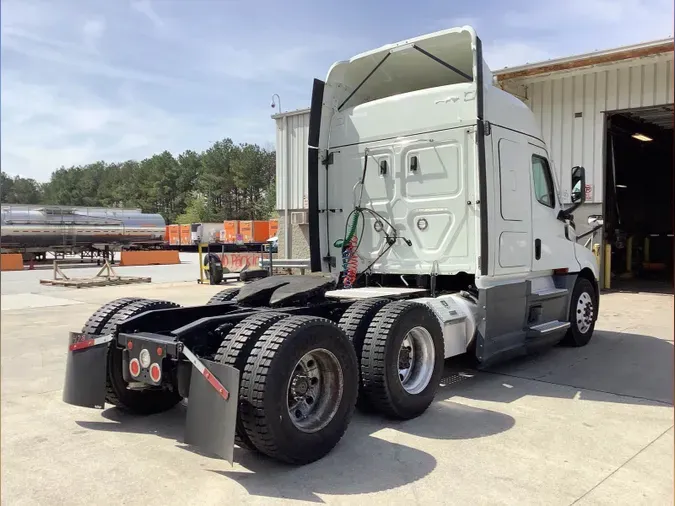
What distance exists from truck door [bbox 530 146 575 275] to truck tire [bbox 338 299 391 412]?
2587 mm

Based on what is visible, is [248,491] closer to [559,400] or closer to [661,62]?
[559,400]

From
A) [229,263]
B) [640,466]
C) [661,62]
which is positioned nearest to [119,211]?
[229,263]

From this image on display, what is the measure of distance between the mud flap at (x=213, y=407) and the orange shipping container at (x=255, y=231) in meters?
40.9

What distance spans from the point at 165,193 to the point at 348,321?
74.7 m

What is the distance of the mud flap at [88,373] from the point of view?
4.22 metres

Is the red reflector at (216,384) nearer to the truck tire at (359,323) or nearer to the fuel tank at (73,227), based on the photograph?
the truck tire at (359,323)

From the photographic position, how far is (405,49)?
6242 mm

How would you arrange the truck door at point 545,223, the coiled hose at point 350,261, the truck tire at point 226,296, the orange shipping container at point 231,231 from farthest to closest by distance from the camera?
the orange shipping container at point 231,231, the coiled hose at point 350,261, the truck door at point 545,223, the truck tire at point 226,296

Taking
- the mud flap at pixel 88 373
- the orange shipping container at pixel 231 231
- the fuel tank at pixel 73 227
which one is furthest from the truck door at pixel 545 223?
the orange shipping container at pixel 231 231

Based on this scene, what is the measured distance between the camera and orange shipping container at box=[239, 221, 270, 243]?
44.2 m

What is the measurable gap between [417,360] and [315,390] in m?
1.34

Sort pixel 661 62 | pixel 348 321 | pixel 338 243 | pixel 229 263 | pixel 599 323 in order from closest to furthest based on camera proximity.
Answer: pixel 348 321
pixel 338 243
pixel 599 323
pixel 661 62
pixel 229 263

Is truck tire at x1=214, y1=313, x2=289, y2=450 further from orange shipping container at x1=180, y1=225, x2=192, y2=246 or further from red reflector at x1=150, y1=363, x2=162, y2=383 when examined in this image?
orange shipping container at x1=180, y1=225, x2=192, y2=246

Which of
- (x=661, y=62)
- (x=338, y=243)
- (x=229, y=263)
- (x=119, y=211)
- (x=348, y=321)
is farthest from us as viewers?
(x=119, y=211)
